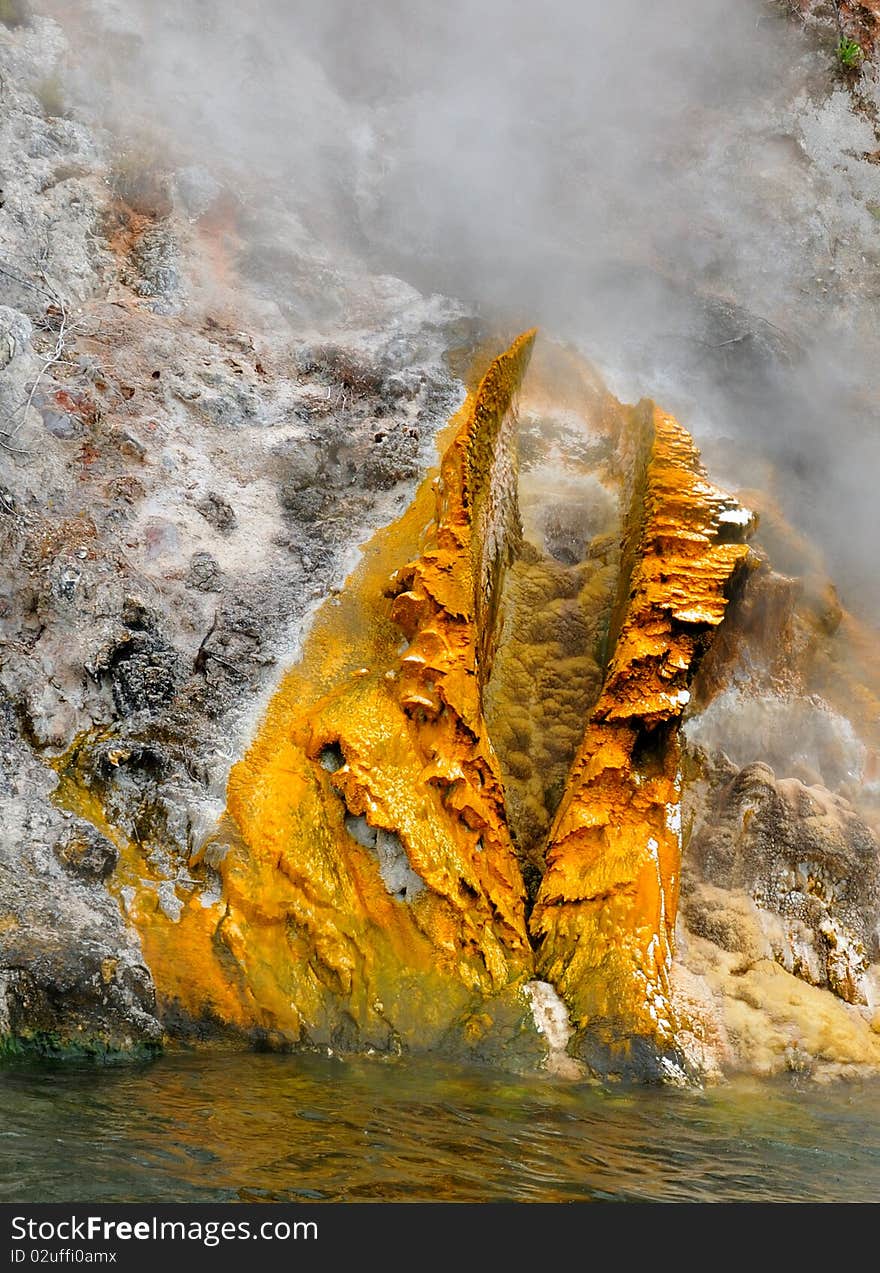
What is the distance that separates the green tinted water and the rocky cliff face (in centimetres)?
37

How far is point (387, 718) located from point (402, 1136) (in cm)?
291

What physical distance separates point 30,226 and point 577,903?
8.04 metres

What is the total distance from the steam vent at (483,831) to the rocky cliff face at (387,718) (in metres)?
0.02

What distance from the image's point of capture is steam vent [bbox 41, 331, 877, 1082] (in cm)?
599

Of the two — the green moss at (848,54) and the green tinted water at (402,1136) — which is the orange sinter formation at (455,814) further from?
the green moss at (848,54)

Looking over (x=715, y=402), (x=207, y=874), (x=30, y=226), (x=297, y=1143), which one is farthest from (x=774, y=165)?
(x=297, y=1143)

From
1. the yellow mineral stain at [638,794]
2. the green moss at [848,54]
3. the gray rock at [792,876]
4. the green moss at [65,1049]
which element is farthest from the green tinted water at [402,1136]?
the green moss at [848,54]

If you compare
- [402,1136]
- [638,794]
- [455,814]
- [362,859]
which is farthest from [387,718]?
[402,1136]

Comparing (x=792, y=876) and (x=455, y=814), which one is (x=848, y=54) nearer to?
(x=792, y=876)

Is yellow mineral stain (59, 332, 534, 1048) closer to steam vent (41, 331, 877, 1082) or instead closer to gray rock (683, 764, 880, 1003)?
steam vent (41, 331, 877, 1082)

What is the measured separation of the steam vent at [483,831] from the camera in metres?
5.99

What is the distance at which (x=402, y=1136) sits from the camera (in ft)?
14.7

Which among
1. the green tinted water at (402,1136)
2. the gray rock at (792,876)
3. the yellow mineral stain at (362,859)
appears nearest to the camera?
the green tinted water at (402,1136)

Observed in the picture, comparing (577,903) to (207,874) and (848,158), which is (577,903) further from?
(848,158)
